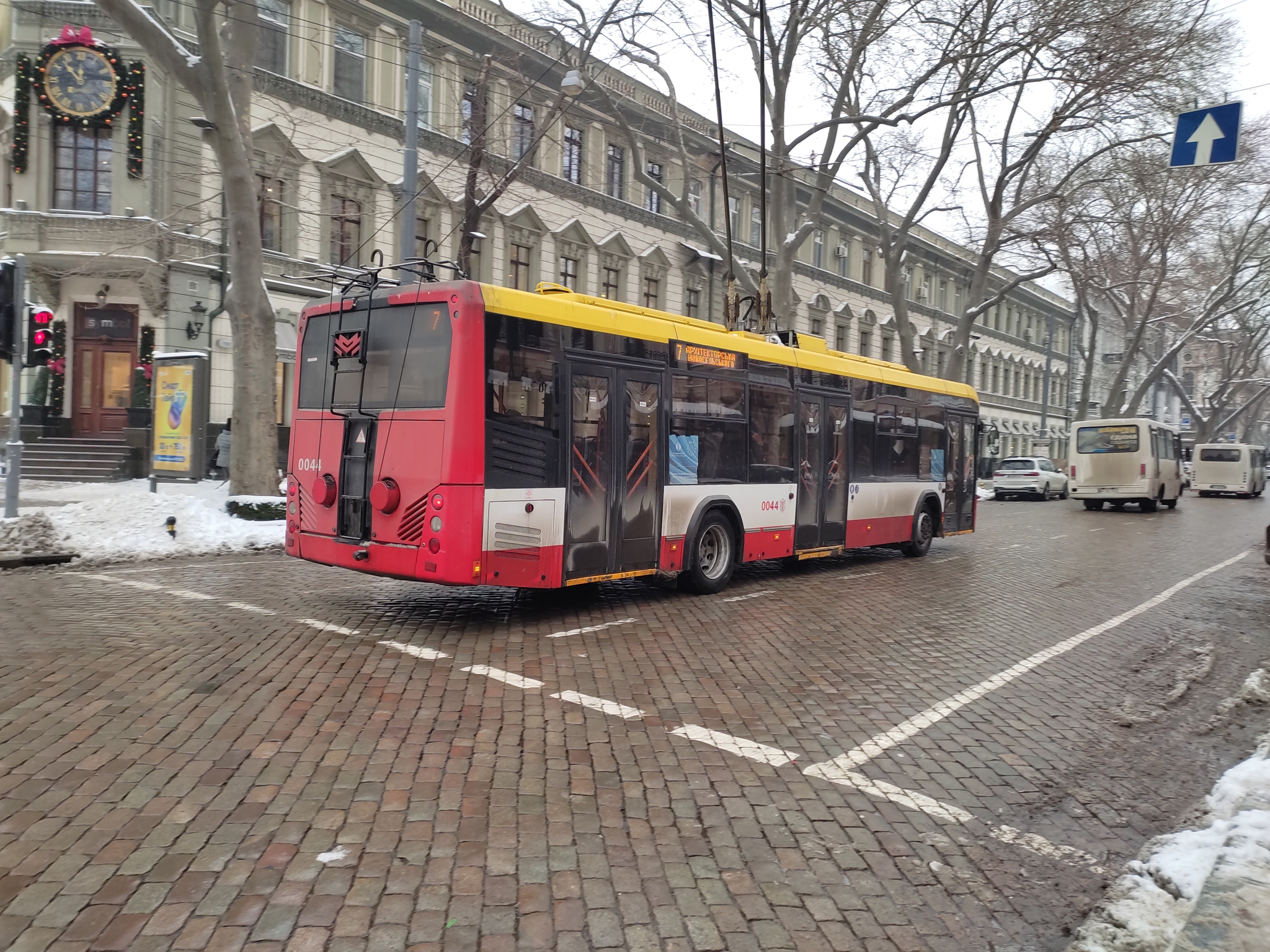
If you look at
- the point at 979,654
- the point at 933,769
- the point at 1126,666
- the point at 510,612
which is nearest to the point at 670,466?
the point at 510,612

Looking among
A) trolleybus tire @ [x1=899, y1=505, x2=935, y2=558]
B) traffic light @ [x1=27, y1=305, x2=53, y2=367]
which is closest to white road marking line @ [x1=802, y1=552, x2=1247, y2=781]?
trolleybus tire @ [x1=899, y1=505, x2=935, y2=558]

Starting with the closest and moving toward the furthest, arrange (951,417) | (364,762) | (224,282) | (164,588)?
1. (364,762)
2. (164,588)
3. (951,417)
4. (224,282)

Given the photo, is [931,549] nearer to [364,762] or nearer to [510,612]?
[510,612]

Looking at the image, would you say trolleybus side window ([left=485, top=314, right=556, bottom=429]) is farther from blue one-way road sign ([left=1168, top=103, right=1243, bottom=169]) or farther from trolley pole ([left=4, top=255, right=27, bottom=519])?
blue one-way road sign ([left=1168, top=103, right=1243, bottom=169])

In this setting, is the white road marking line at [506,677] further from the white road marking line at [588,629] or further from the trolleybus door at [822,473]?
the trolleybus door at [822,473]

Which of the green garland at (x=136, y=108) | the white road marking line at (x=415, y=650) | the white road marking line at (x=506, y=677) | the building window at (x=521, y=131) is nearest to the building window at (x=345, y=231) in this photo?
the green garland at (x=136, y=108)

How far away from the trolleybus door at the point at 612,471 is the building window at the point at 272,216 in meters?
17.6

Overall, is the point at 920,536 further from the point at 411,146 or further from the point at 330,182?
the point at 330,182

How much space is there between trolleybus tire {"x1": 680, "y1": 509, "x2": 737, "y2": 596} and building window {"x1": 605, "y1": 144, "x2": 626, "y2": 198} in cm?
2469

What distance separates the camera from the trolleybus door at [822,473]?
11781 mm

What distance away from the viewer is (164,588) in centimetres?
947

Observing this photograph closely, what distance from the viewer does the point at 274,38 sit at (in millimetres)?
23438

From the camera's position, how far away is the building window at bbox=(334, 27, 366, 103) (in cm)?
2480

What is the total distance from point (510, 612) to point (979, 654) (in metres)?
4.19
